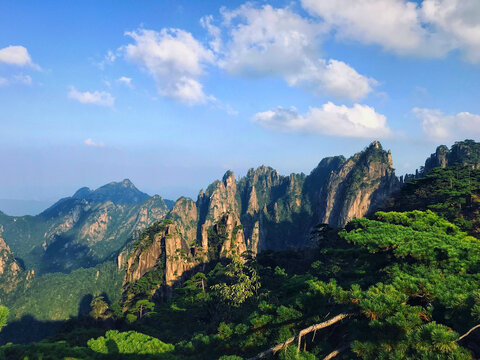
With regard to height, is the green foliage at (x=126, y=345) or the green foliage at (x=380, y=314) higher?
the green foliage at (x=380, y=314)

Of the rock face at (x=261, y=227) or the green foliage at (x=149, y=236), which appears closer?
the rock face at (x=261, y=227)

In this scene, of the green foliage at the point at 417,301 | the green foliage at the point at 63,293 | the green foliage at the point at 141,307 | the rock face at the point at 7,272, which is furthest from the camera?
the rock face at the point at 7,272

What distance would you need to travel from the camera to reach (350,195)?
144m

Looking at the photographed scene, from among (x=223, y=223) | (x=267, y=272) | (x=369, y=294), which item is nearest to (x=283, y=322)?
(x=369, y=294)

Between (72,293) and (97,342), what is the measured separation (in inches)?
6245

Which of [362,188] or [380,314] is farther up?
[362,188]

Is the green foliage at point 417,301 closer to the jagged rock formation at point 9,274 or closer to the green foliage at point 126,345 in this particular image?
the green foliage at point 126,345

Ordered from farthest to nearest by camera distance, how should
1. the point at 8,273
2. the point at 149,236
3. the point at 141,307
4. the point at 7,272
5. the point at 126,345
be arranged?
the point at 8,273 < the point at 7,272 < the point at 149,236 < the point at 141,307 < the point at 126,345

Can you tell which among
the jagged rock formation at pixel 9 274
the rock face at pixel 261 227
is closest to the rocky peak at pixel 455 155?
the rock face at pixel 261 227

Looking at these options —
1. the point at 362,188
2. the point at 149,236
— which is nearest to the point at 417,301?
the point at 149,236

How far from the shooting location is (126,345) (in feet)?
54.7

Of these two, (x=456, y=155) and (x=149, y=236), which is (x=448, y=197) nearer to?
(x=149, y=236)

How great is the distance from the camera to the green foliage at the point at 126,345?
16102 millimetres

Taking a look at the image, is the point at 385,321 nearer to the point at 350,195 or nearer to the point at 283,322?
the point at 283,322
